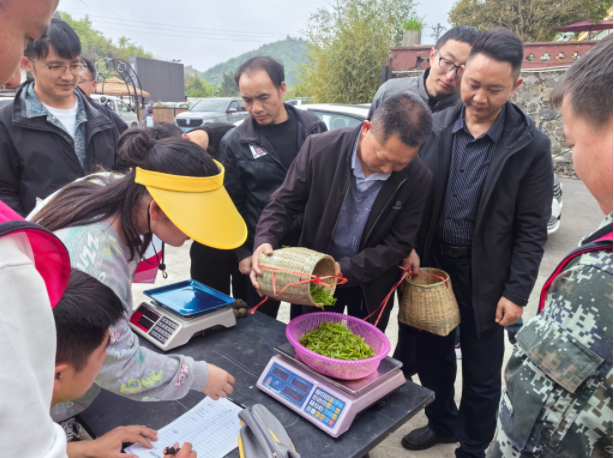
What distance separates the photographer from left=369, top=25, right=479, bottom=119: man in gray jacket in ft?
7.86

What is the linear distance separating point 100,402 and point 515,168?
196 centimetres

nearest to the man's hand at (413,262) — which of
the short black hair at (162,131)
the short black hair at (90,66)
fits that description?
the short black hair at (162,131)

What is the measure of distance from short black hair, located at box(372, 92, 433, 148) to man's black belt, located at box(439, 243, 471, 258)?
60cm

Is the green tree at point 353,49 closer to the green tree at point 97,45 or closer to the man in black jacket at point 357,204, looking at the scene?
the man in black jacket at point 357,204

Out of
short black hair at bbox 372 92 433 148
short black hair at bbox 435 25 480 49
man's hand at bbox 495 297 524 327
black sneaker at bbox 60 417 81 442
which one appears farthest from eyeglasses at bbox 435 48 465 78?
black sneaker at bbox 60 417 81 442

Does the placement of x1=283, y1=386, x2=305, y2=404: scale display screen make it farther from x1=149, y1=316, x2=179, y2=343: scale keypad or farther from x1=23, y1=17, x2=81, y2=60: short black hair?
x1=23, y1=17, x2=81, y2=60: short black hair

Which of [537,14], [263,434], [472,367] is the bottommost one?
[472,367]

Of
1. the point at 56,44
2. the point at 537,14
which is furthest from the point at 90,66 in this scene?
the point at 537,14

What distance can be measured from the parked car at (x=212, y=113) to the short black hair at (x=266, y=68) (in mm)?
11048

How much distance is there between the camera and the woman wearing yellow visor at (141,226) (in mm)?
1233

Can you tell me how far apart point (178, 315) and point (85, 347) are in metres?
0.67

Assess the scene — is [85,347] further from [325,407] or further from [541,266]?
[541,266]

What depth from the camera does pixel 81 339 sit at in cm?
104

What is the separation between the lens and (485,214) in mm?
1964
